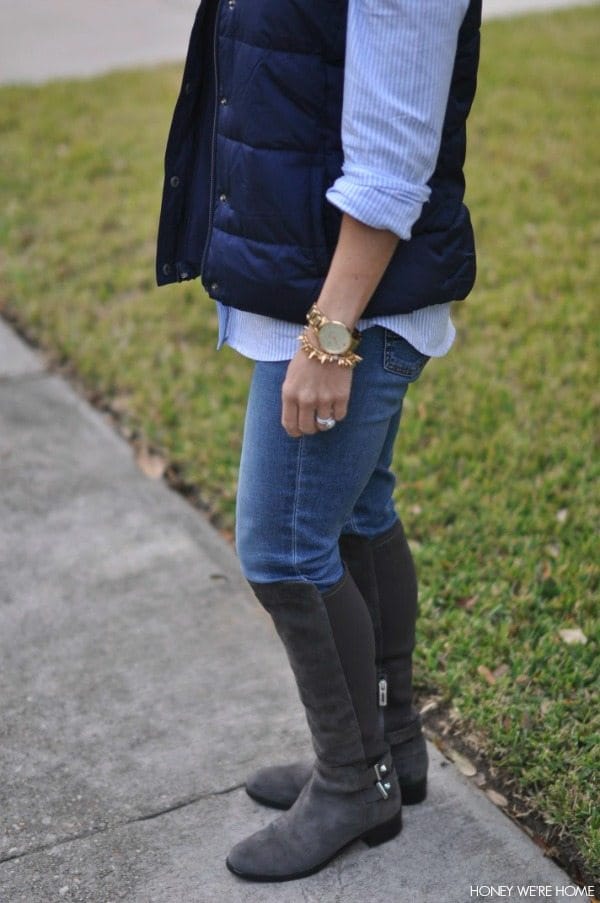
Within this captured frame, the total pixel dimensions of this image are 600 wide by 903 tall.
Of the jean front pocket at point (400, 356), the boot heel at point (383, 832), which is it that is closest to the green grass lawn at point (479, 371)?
the boot heel at point (383, 832)

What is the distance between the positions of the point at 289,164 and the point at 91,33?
24.3 feet

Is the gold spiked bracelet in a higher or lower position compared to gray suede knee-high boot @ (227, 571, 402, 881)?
higher

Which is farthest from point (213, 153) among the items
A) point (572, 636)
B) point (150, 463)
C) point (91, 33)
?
point (91, 33)

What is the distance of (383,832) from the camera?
2270 mm

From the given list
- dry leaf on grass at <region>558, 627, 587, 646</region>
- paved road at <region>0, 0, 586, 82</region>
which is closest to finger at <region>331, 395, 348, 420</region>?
dry leaf on grass at <region>558, 627, 587, 646</region>

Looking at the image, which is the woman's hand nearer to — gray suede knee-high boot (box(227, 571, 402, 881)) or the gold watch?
the gold watch

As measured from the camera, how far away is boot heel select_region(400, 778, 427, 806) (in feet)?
7.79

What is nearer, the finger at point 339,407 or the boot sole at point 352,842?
the finger at point 339,407

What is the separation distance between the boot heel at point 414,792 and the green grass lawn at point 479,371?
0.64 feet

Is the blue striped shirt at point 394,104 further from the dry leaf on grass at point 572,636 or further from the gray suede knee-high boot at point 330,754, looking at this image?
the dry leaf on grass at point 572,636

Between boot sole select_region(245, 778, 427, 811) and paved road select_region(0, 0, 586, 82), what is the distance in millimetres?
6132

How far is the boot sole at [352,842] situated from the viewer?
2182mm

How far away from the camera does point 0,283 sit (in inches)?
194

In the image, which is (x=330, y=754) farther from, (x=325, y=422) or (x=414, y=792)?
(x=325, y=422)
